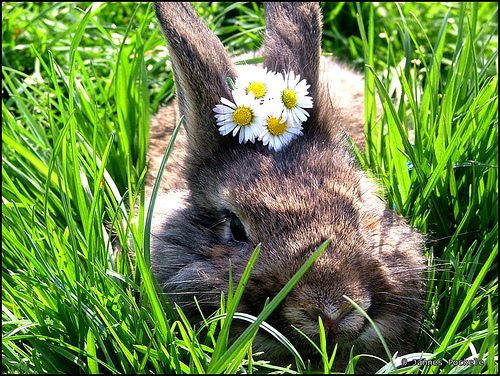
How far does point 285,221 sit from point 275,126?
0.65 metres

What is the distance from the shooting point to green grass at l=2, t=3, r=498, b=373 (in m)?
2.90

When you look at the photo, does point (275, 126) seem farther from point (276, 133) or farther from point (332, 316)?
point (332, 316)

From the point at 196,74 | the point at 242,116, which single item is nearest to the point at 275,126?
the point at 242,116

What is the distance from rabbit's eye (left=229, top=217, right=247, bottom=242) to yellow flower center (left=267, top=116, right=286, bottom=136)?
51 cm

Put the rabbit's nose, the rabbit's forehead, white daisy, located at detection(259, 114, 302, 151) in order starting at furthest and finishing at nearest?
white daisy, located at detection(259, 114, 302, 151)
the rabbit's forehead
the rabbit's nose

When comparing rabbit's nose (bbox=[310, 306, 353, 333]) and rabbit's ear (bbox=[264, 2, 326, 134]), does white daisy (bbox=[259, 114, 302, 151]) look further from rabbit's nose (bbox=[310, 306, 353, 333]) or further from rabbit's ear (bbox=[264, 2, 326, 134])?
rabbit's nose (bbox=[310, 306, 353, 333])

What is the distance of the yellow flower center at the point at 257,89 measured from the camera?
3.61 metres

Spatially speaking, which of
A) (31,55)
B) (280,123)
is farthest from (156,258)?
(31,55)

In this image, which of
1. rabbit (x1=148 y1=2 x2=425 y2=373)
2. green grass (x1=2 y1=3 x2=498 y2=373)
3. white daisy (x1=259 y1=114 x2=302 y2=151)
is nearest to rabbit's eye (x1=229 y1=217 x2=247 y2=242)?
rabbit (x1=148 y1=2 x2=425 y2=373)

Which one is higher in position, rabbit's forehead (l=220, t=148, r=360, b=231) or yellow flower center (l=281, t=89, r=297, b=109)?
yellow flower center (l=281, t=89, r=297, b=109)

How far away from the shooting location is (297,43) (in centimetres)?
389

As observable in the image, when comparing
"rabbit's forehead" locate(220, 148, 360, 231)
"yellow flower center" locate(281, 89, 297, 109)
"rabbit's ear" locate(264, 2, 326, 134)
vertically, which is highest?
"rabbit's ear" locate(264, 2, 326, 134)

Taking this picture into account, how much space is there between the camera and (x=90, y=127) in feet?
14.5

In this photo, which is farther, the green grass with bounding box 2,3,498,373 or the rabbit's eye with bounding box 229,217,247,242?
the rabbit's eye with bounding box 229,217,247,242
